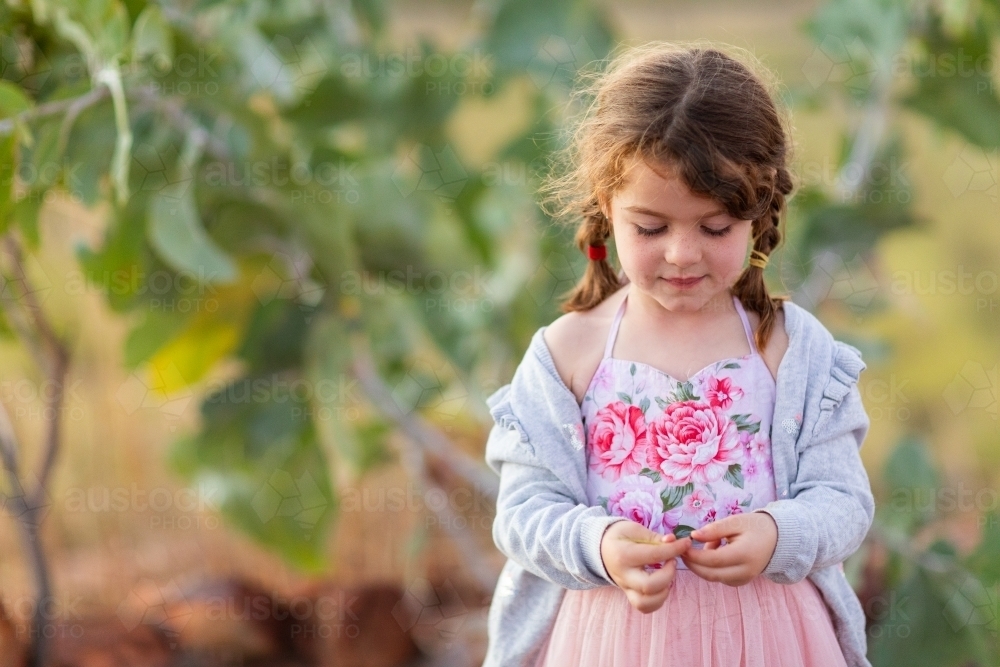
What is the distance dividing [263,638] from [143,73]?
38.8 inches

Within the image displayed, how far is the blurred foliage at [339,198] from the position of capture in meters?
1.32

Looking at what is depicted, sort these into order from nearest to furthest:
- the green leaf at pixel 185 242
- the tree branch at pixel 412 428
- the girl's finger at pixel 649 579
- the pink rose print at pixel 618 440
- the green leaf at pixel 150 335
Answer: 1. the girl's finger at pixel 649 579
2. the pink rose print at pixel 618 440
3. the green leaf at pixel 185 242
4. the green leaf at pixel 150 335
5. the tree branch at pixel 412 428

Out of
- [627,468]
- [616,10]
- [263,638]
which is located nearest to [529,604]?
[627,468]

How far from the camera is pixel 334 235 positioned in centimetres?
141

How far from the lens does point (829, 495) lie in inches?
33.3

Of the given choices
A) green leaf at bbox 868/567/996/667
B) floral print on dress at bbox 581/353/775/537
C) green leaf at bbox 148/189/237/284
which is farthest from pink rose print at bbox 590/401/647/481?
green leaf at bbox 868/567/996/667

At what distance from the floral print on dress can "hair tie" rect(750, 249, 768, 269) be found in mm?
84

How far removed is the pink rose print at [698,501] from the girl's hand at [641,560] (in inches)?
2.3

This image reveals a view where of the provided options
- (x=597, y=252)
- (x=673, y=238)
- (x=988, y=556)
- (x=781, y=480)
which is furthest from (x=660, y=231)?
(x=988, y=556)

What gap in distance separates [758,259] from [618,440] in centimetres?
20

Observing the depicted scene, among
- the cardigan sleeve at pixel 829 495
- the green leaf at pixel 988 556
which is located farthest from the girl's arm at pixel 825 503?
the green leaf at pixel 988 556

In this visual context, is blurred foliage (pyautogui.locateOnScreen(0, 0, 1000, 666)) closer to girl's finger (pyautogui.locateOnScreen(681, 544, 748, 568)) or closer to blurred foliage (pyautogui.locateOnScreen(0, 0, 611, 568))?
blurred foliage (pyautogui.locateOnScreen(0, 0, 611, 568))

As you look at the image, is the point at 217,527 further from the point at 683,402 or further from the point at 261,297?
the point at 683,402

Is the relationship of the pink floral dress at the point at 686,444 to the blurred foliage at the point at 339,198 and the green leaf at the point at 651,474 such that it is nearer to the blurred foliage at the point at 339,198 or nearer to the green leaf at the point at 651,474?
the green leaf at the point at 651,474
